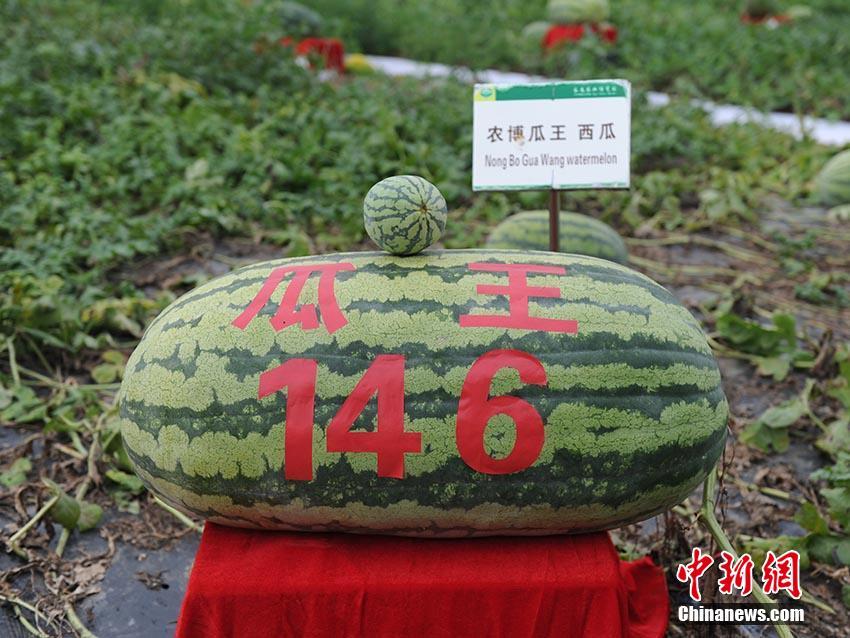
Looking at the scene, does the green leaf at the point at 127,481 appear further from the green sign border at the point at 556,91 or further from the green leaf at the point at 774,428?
the green leaf at the point at 774,428

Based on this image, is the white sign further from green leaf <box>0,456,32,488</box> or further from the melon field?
green leaf <box>0,456,32,488</box>

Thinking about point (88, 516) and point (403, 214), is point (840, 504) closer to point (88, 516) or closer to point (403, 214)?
point (403, 214)

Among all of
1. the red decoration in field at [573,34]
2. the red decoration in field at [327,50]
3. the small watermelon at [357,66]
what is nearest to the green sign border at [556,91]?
the red decoration in field at [327,50]

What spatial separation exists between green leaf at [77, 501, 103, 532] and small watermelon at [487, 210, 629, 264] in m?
2.17

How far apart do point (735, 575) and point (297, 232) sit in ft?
10.5

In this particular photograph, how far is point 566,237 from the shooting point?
402 cm

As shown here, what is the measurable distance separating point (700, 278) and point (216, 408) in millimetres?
3371

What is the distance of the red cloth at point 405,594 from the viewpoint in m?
2.03

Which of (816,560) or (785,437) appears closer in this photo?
(816,560)

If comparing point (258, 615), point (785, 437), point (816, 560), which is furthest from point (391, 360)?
point (785, 437)

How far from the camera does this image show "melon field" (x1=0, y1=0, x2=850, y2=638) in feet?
8.40

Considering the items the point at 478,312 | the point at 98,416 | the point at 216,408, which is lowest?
the point at 98,416

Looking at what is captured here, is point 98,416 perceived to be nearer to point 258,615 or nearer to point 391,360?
point 258,615

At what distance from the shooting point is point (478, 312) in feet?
6.77
